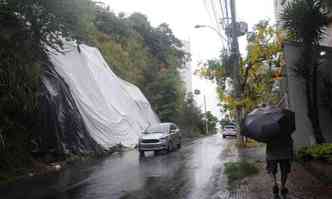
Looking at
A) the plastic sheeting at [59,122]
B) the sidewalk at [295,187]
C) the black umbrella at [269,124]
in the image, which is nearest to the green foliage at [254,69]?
the plastic sheeting at [59,122]

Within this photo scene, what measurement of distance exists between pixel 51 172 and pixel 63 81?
7.24 metres

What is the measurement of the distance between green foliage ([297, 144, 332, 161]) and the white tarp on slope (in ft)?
46.4

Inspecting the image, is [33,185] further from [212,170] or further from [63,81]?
[63,81]

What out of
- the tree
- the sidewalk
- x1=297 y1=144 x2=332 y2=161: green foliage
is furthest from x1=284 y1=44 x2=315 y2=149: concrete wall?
the sidewalk

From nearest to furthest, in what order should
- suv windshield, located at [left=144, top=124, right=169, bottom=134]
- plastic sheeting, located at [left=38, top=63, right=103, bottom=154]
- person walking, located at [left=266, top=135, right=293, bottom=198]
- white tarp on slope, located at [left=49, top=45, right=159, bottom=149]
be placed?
1. person walking, located at [left=266, top=135, right=293, bottom=198]
2. plastic sheeting, located at [left=38, top=63, right=103, bottom=154]
3. suv windshield, located at [left=144, top=124, right=169, bottom=134]
4. white tarp on slope, located at [left=49, top=45, right=159, bottom=149]

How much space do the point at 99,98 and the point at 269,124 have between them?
2179 centimetres

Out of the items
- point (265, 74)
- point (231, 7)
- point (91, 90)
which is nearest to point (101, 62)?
point (91, 90)

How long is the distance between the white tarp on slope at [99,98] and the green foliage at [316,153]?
1415 cm

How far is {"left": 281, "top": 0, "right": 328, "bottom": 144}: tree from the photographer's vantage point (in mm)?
12828

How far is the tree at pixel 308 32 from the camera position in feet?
42.1

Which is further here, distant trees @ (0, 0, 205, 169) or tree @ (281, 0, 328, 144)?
distant trees @ (0, 0, 205, 169)

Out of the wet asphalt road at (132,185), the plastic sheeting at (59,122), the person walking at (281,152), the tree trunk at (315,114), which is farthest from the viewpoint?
the plastic sheeting at (59,122)

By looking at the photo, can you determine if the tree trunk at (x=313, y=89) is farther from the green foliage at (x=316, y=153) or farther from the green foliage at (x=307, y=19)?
the green foliage at (x=316, y=153)

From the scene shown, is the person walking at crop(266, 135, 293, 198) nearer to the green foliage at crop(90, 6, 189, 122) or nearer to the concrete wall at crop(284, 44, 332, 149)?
the concrete wall at crop(284, 44, 332, 149)
